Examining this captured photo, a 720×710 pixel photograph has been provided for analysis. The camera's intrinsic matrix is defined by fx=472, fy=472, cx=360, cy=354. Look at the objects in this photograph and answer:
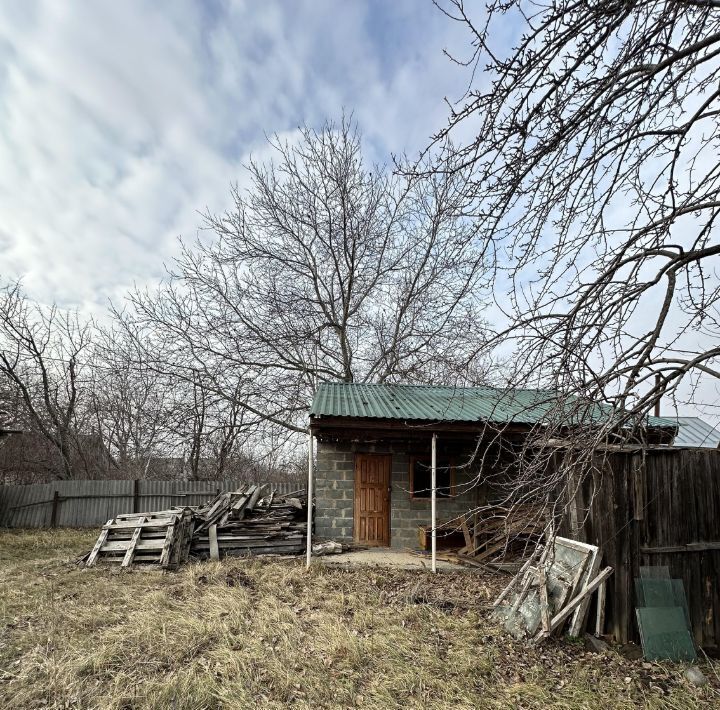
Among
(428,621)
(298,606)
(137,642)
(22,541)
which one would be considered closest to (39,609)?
(137,642)

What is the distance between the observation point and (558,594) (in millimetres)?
5848

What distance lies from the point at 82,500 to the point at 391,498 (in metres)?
10.2

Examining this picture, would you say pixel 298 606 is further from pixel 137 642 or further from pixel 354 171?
pixel 354 171

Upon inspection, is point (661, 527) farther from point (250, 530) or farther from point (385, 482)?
point (250, 530)

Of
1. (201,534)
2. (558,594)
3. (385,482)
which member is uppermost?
(385,482)

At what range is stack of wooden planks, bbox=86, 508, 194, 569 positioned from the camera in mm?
9641

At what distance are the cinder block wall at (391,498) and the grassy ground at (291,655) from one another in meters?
3.35

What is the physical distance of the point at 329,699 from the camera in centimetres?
431

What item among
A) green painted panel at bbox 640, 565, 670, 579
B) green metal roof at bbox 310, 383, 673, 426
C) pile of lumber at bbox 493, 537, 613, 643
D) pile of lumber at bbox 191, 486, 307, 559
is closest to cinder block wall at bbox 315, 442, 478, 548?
pile of lumber at bbox 191, 486, 307, 559

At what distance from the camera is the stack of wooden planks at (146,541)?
→ 9641mm

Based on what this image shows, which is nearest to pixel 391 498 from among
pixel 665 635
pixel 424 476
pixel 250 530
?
pixel 424 476

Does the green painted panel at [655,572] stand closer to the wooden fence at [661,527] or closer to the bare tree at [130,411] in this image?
the wooden fence at [661,527]

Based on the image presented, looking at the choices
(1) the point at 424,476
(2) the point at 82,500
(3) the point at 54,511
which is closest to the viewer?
(1) the point at 424,476

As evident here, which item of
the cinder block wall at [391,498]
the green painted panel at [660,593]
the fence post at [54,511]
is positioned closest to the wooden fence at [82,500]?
the fence post at [54,511]
